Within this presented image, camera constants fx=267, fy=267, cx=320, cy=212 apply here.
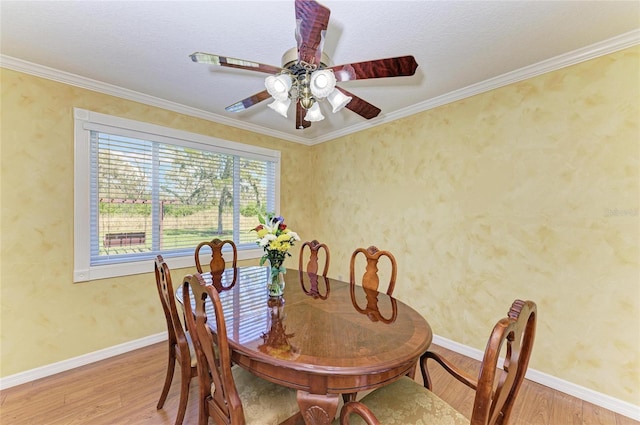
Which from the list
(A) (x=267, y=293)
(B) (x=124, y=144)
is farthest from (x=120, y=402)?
(B) (x=124, y=144)

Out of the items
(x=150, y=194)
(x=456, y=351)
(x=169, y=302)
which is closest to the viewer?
(x=169, y=302)

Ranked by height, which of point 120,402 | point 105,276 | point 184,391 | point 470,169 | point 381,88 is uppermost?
point 381,88

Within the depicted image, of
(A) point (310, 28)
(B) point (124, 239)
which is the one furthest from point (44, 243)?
Result: (A) point (310, 28)

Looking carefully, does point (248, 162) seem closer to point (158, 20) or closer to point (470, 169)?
point (158, 20)

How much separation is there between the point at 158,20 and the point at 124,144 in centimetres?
142

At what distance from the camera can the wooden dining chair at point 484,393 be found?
819 millimetres

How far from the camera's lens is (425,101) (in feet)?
9.23

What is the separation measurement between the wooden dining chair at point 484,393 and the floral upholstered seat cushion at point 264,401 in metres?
0.31

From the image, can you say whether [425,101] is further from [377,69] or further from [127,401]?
[127,401]

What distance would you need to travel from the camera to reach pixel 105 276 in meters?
2.50

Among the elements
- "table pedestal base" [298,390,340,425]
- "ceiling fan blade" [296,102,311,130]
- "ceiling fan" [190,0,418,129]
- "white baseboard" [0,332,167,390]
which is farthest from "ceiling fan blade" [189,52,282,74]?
"white baseboard" [0,332,167,390]

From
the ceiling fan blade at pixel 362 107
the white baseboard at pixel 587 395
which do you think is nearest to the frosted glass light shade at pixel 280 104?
the ceiling fan blade at pixel 362 107

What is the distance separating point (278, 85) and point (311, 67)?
0.22 m

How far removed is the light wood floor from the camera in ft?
5.81
